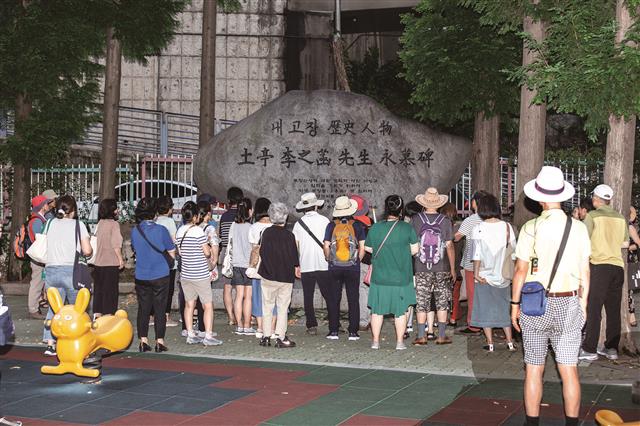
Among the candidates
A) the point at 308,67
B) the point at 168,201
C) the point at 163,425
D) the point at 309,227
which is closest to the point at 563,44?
the point at 309,227

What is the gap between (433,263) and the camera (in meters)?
11.6

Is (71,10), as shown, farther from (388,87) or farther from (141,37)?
(388,87)

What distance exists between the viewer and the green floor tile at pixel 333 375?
954 centimetres

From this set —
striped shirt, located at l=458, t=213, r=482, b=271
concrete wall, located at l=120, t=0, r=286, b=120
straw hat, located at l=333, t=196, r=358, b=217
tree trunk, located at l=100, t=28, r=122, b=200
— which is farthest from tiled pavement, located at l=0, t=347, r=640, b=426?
concrete wall, located at l=120, t=0, r=286, b=120

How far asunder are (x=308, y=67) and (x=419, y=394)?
2195 centimetres

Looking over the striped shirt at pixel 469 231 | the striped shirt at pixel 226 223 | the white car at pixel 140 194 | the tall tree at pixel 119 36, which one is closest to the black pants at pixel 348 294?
the striped shirt at pixel 469 231

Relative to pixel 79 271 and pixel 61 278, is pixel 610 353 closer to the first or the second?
pixel 79 271

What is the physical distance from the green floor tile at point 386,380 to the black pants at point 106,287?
416 cm

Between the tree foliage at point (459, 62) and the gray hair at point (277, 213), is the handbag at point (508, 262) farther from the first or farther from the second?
the tree foliage at point (459, 62)

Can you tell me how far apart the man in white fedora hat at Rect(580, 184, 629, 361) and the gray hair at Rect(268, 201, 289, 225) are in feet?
11.7

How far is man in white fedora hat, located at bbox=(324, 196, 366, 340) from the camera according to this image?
473 inches

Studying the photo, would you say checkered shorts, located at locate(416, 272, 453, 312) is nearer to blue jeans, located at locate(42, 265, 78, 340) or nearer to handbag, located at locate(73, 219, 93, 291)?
handbag, located at locate(73, 219, 93, 291)

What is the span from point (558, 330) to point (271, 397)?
113 inches

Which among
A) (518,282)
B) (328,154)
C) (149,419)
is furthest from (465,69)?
(149,419)
